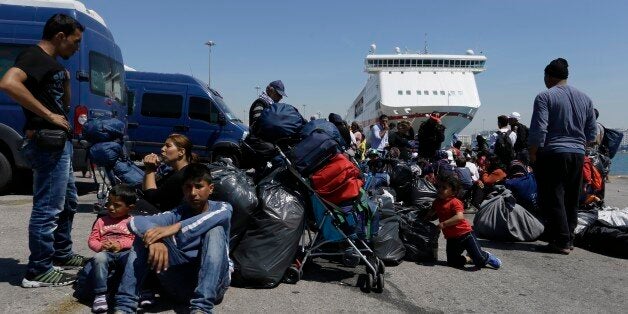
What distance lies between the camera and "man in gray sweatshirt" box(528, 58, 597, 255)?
4.97 metres

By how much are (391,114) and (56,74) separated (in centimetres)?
2864

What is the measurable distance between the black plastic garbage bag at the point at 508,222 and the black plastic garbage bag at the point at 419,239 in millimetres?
1281

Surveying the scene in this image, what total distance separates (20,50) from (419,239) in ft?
21.8

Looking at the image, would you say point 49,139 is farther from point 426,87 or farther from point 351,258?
point 426,87

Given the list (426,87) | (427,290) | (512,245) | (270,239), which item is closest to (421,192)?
(512,245)

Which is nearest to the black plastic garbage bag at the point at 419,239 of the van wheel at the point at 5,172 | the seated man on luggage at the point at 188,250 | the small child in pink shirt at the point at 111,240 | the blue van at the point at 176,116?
the seated man on luggage at the point at 188,250

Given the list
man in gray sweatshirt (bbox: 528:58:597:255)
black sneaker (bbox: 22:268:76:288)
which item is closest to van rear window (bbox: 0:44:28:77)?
black sneaker (bbox: 22:268:76:288)

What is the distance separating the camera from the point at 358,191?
3.62m

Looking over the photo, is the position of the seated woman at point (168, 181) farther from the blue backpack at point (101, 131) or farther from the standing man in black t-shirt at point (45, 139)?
the blue backpack at point (101, 131)

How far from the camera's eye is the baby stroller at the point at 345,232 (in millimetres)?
3516

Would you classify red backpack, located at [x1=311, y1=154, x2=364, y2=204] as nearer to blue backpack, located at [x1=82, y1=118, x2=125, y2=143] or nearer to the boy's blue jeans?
the boy's blue jeans

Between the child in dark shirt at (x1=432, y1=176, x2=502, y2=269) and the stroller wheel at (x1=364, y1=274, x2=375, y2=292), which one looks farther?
the child in dark shirt at (x1=432, y1=176, x2=502, y2=269)

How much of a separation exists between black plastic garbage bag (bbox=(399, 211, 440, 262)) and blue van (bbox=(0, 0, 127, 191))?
5082 mm

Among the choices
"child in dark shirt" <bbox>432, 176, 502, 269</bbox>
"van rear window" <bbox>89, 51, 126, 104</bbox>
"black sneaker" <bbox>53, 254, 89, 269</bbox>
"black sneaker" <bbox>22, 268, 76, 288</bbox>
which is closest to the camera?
"black sneaker" <bbox>22, 268, 76, 288</bbox>
